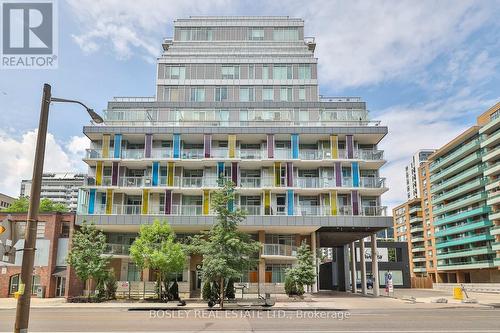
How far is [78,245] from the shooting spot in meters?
36.8

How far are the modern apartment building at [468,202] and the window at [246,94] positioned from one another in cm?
4570

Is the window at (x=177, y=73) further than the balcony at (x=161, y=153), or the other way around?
the window at (x=177, y=73)

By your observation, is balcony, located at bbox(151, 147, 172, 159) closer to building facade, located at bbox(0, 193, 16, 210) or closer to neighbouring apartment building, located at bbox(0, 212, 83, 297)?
neighbouring apartment building, located at bbox(0, 212, 83, 297)

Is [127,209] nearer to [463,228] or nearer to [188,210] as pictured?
[188,210]

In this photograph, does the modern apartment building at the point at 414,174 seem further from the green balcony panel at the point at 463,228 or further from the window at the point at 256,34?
the window at the point at 256,34

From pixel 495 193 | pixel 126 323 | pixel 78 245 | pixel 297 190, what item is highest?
pixel 495 193

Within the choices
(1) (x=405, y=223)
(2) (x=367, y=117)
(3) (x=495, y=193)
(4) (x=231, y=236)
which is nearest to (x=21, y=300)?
(4) (x=231, y=236)

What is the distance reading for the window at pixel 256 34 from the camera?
60.7 meters

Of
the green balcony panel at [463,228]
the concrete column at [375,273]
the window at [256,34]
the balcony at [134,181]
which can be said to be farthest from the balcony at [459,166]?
the balcony at [134,181]

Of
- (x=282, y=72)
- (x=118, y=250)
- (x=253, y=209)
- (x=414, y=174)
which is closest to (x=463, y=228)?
(x=282, y=72)

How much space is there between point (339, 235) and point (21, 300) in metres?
45.1

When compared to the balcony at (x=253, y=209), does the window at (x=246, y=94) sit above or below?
above

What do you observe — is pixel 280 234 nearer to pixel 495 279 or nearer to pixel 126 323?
pixel 126 323

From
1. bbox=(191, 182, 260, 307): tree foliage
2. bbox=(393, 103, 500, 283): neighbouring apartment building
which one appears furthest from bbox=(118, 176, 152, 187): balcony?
bbox=(393, 103, 500, 283): neighbouring apartment building
